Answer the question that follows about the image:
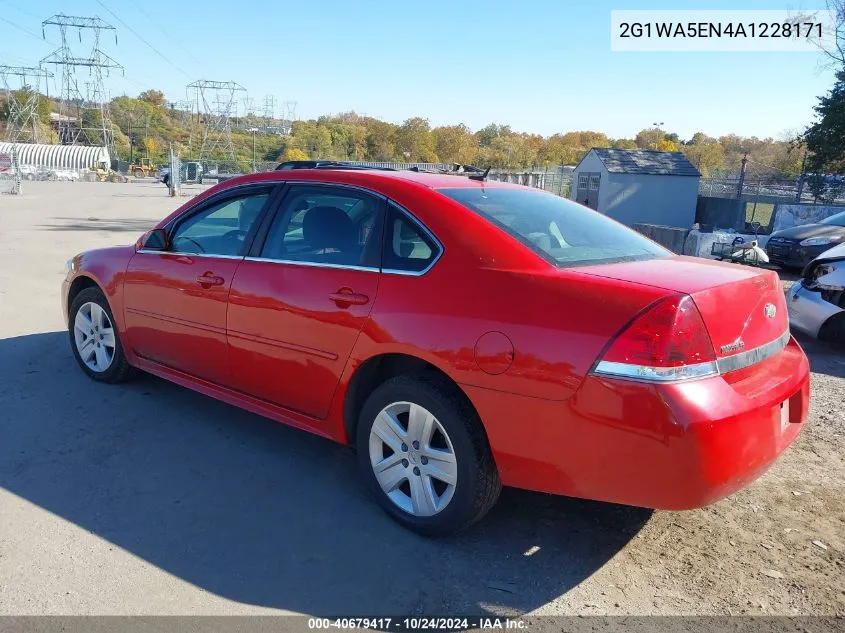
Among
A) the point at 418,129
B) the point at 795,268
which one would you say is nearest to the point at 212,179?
the point at 418,129

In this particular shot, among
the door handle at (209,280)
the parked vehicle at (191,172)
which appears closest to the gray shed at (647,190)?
the door handle at (209,280)

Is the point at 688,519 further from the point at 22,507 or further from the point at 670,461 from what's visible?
the point at 22,507

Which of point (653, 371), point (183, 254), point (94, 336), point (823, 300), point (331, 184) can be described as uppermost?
point (331, 184)

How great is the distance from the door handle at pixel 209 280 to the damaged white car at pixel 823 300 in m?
5.94

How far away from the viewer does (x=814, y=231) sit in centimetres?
1267

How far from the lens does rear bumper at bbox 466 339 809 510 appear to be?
2467 mm

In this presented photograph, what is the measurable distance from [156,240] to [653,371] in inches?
135

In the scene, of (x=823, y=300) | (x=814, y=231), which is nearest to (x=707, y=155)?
(x=814, y=231)

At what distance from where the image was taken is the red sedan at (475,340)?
99.8 inches

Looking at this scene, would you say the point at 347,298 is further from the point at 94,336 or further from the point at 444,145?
the point at 444,145

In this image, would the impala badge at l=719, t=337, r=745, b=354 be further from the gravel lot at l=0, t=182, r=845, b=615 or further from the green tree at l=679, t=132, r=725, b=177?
the green tree at l=679, t=132, r=725, b=177

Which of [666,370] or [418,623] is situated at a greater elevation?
[666,370]

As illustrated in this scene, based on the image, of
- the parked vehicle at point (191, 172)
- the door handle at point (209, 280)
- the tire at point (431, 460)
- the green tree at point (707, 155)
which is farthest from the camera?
the green tree at point (707, 155)

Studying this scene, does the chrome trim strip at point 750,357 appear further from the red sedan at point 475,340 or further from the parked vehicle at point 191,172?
the parked vehicle at point 191,172
